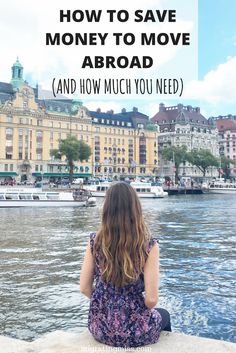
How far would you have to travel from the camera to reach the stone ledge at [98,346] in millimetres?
4641

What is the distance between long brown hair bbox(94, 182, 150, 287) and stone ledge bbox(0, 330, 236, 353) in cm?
76

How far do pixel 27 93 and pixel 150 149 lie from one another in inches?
2099

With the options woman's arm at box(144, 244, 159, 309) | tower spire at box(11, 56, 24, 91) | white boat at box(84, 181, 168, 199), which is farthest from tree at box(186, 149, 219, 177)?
woman's arm at box(144, 244, 159, 309)

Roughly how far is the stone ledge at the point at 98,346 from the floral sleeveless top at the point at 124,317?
10 centimetres

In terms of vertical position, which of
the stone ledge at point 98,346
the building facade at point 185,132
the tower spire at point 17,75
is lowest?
the stone ledge at point 98,346

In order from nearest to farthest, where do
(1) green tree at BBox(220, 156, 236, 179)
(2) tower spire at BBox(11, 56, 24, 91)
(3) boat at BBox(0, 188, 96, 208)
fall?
1. (3) boat at BBox(0, 188, 96, 208)
2. (2) tower spire at BBox(11, 56, 24, 91)
3. (1) green tree at BBox(220, 156, 236, 179)

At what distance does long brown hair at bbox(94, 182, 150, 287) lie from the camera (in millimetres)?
4703

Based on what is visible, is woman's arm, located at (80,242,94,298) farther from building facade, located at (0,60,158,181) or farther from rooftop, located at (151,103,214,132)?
rooftop, located at (151,103,214,132)

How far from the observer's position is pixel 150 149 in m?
155

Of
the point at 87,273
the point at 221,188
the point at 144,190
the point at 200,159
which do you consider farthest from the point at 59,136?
the point at 87,273

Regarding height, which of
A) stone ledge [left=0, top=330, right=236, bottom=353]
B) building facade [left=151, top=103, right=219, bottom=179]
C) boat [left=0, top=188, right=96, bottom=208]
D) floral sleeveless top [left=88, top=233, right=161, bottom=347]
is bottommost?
boat [left=0, top=188, right=96, bottom=208]

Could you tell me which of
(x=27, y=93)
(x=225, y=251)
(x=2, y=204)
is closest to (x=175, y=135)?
(x=27, y=93)

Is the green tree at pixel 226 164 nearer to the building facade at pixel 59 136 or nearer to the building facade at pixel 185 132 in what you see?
the building facade at pixel 185 132

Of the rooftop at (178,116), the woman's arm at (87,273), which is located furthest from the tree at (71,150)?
the woman's arm at (87,273)
